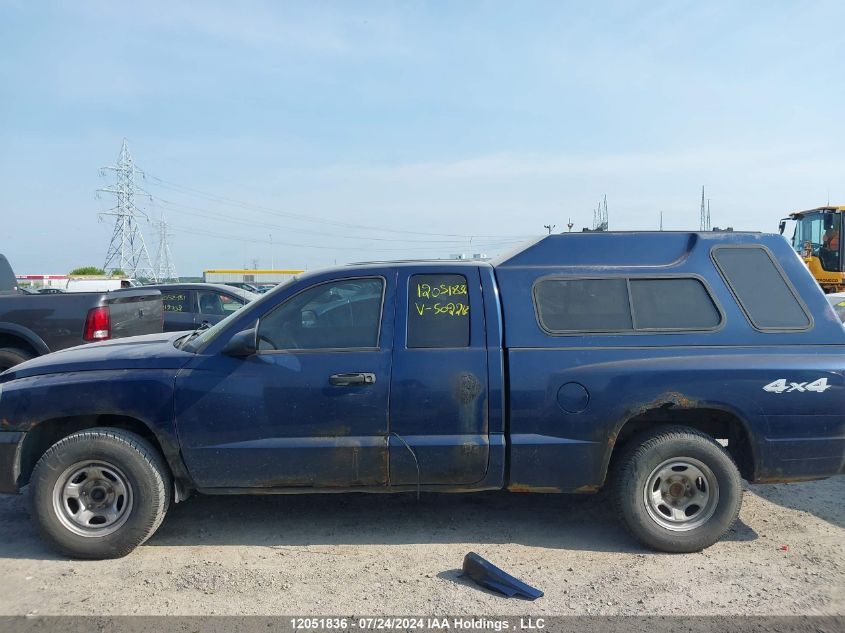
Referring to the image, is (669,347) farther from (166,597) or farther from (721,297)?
(166,597)

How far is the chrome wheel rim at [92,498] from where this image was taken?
13.1 feet

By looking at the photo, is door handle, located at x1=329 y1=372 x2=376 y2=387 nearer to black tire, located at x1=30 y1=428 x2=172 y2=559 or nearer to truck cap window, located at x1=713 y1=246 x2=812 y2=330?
black tire, located at x1=30 y1=428 x2=172 y2=559

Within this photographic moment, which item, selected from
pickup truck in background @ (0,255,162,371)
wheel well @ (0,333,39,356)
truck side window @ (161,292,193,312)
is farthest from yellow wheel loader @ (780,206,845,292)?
wheel well @ (0,333,39,356)

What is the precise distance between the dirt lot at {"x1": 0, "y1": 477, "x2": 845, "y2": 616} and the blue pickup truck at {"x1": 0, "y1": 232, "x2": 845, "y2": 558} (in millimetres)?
310

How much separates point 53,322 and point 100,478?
12.5ft

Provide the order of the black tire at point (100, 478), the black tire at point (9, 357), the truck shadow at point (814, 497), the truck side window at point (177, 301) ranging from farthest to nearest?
the truck side window at point (177, 301)
the black tire at point (9, 357)
the truck shadow at point (814, 497)
the black tire at point (100, 478)

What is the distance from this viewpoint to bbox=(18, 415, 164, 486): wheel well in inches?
164

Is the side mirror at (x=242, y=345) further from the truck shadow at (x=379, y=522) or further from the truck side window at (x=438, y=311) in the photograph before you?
the truck shadow at (x=379, y=522)

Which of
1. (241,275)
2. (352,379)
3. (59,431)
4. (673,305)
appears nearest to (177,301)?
(59,431)

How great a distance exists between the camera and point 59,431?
14.1ft

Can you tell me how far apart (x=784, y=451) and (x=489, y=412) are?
1890 millimetres

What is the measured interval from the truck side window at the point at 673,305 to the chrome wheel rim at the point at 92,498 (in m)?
3.46

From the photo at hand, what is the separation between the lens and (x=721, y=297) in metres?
4.19

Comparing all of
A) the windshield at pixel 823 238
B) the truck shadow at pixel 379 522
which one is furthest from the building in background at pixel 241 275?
the truck shadow at pixel 379 522
